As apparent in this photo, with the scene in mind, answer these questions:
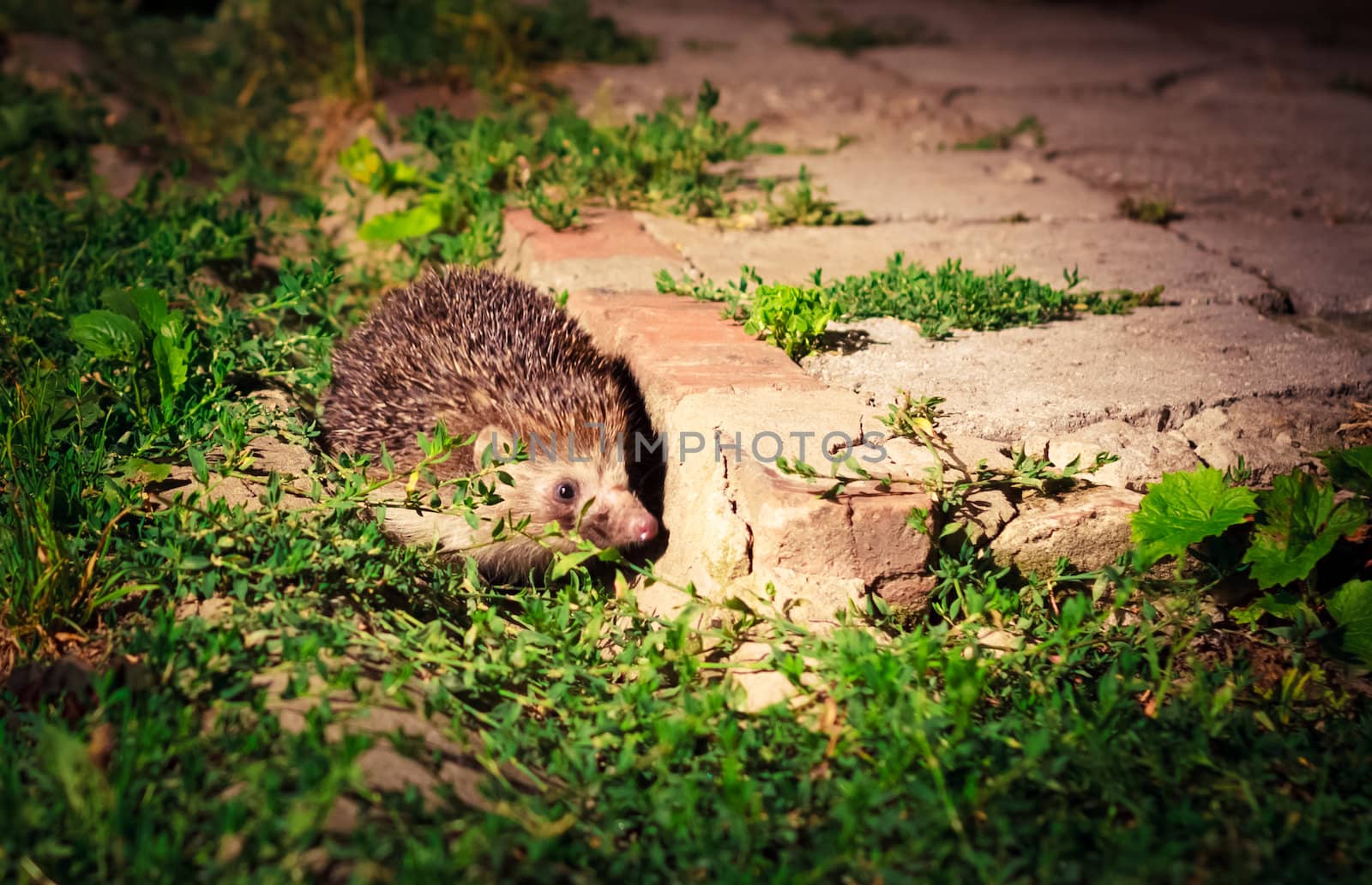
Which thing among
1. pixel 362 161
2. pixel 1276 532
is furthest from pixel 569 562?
pixel 362 161

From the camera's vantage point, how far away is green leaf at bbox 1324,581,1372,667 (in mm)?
2965

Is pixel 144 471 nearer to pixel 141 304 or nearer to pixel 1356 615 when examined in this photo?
pixel 141 304

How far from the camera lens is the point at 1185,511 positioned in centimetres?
308

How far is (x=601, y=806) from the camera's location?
7.98 feet

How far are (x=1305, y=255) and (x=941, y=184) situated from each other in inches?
69.0

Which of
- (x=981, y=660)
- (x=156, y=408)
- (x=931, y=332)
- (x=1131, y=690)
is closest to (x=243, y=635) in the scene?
(x=156, y=408)

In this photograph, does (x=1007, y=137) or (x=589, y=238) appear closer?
(x=589, y=238)

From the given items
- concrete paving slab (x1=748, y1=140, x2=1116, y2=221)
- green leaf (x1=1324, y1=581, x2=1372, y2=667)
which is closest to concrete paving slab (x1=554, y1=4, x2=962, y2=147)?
concrete paving slab (x1=748, y1=140, x2=1116, y2=221)

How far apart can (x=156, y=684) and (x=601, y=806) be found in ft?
3.49

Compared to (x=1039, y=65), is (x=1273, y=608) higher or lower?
lower

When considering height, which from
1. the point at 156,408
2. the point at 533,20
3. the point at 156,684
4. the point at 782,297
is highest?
the point at 533,20

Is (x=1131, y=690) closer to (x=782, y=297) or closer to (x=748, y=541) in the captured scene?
(x=748, y=541)

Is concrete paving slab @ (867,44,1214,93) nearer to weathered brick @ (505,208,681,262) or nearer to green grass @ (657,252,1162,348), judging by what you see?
weathered brick @ (505,208,681,262)

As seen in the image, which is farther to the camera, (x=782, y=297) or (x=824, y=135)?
(x=824, y=135)
